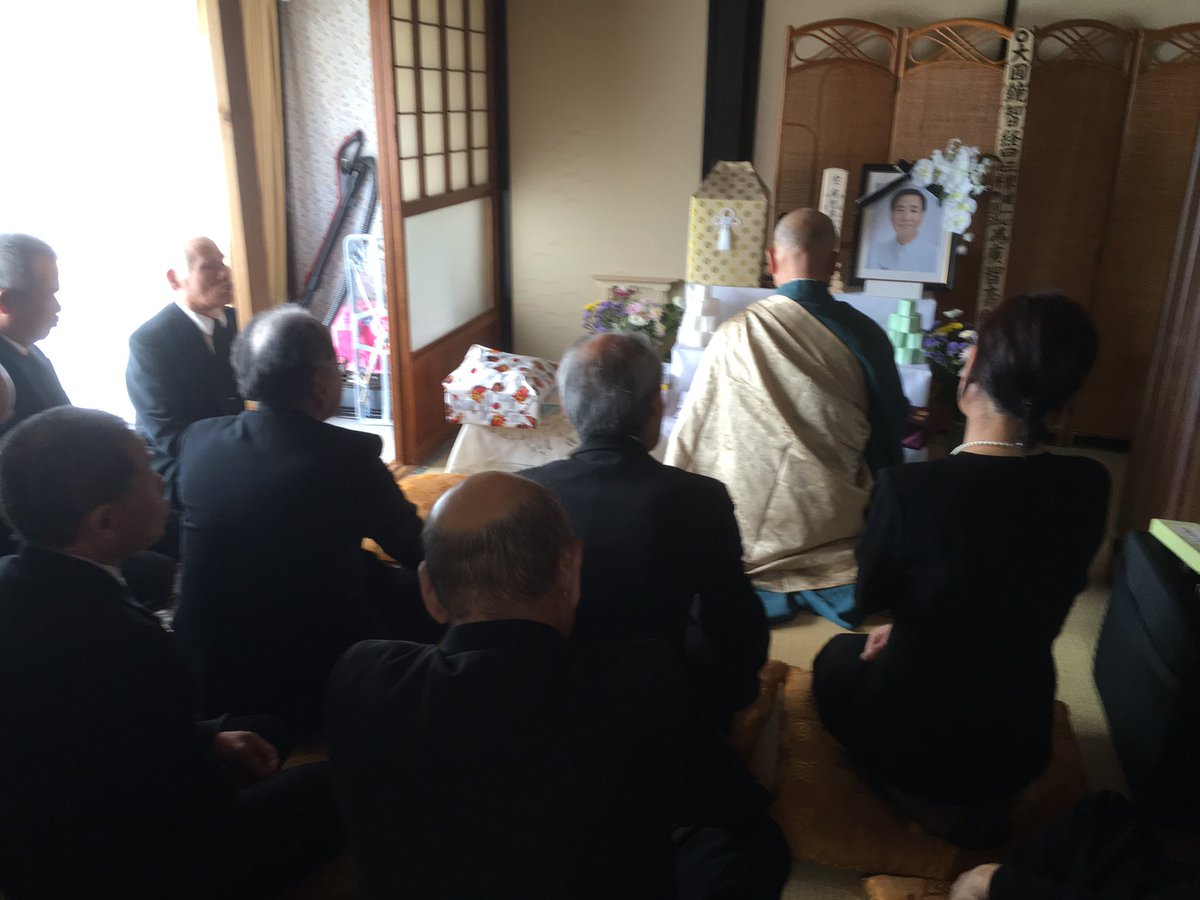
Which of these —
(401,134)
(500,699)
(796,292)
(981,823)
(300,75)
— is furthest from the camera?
(300,75)

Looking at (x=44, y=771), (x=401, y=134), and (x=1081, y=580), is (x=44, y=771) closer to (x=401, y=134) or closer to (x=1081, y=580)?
(x=1081, y=580)

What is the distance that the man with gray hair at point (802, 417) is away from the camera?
2584 mm

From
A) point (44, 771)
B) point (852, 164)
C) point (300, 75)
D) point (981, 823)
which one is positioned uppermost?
point (300, 75)

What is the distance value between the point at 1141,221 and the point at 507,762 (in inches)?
151

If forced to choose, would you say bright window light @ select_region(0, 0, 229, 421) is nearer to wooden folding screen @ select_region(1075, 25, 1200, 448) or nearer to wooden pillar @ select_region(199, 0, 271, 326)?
wooden pillar @ select_region(199, 0, 271, 326)

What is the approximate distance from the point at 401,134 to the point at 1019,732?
2919 millimetres

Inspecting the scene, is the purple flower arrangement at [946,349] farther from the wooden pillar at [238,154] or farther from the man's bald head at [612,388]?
the wooden pillar at [238,154]

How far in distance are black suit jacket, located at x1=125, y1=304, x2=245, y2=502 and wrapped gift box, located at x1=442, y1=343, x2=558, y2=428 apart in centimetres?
116

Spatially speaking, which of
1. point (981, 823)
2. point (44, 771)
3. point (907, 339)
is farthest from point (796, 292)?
point (44, 771)

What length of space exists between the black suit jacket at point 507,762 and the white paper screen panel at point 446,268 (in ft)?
9.13

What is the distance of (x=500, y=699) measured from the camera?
33.8 inches

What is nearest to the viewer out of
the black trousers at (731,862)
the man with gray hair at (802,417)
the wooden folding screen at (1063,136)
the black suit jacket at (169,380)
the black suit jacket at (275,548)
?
the black trousers at (731,862)

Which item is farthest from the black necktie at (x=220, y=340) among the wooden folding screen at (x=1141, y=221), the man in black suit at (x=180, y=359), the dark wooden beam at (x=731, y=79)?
the wooden folding screen at (x=1141, y=221)

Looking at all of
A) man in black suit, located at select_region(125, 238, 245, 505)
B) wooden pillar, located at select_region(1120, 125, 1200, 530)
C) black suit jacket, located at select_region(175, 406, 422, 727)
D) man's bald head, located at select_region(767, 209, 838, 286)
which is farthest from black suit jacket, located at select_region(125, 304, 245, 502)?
wooden pillar, located at select_region(1120, 125, 1200, 530)
